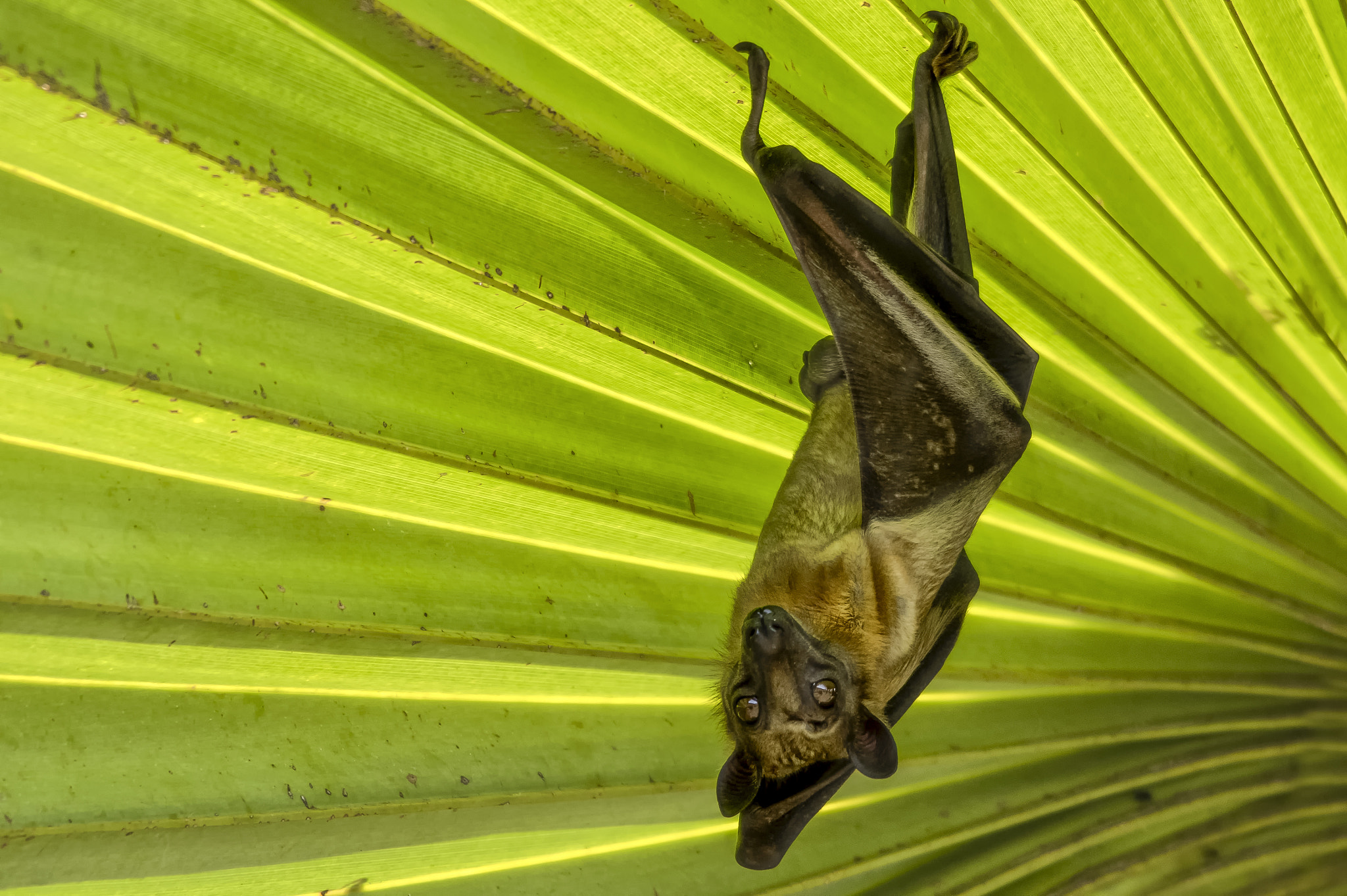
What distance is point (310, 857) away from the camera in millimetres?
1853

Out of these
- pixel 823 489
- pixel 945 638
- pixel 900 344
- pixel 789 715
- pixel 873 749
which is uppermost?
pixel 900 344

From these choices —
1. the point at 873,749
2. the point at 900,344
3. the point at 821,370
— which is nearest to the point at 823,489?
the point at 821,370

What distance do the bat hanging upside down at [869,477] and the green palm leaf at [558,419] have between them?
0.91 feet

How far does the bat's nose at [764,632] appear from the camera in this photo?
69.2 inches

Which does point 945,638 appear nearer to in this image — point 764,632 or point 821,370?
point 764,632

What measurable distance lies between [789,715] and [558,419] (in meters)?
0.96

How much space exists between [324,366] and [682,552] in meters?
1.11

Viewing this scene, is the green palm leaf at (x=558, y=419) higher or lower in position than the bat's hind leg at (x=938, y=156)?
lower

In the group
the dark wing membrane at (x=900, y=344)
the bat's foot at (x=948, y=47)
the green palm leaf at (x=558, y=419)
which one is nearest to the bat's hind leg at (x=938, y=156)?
the bat's foot at (x=948, y=47)

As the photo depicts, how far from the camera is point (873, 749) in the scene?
1724 mm

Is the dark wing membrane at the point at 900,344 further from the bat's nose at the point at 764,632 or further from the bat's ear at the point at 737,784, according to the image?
the bat's ear at the point at 737,784

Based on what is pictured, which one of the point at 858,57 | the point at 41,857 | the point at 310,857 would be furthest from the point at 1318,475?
the point at 41,857

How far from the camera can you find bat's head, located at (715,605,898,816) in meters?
1.76

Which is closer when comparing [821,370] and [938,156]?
[938,156]
